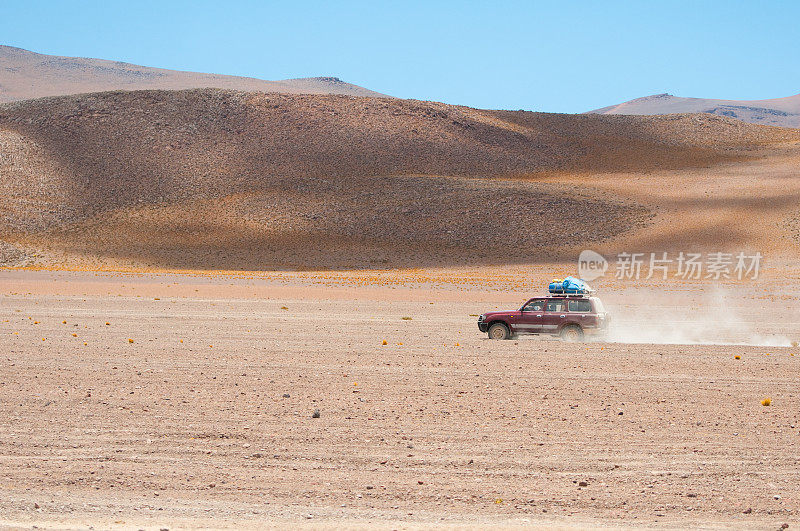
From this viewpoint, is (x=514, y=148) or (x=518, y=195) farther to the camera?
(x=514, y=148)

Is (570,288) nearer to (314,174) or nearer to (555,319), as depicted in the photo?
(555,319)

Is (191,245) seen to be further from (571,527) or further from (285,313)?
(571,527)

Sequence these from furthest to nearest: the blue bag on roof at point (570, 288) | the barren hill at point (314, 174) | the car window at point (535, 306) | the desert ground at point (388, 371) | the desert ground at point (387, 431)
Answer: the barren hill at point (314, 174) → the blue bag on roof at point (570, 288) → the car window at point (535, 306) → the desert ground at point (388, 371) → the desert ground at point (387, 431)

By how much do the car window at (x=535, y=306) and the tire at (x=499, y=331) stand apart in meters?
0.69

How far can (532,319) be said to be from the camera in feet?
72.6

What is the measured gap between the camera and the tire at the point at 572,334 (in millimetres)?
21797

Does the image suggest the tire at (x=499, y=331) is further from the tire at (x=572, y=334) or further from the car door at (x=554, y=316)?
the tire at (x=572, y=334)

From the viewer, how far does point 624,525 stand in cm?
784

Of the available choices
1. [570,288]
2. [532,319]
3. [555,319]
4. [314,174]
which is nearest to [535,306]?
[532,319]

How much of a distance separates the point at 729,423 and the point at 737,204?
74212 millimetres

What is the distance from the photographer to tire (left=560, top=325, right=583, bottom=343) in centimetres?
2180

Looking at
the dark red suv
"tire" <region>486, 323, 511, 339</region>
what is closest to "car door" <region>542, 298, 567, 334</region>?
the dark red suv

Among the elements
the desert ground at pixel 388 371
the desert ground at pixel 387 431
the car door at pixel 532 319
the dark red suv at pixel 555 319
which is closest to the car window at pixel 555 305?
the dark red suv at pixel 555 319

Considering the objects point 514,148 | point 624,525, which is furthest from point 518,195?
Answer: point 624,525
